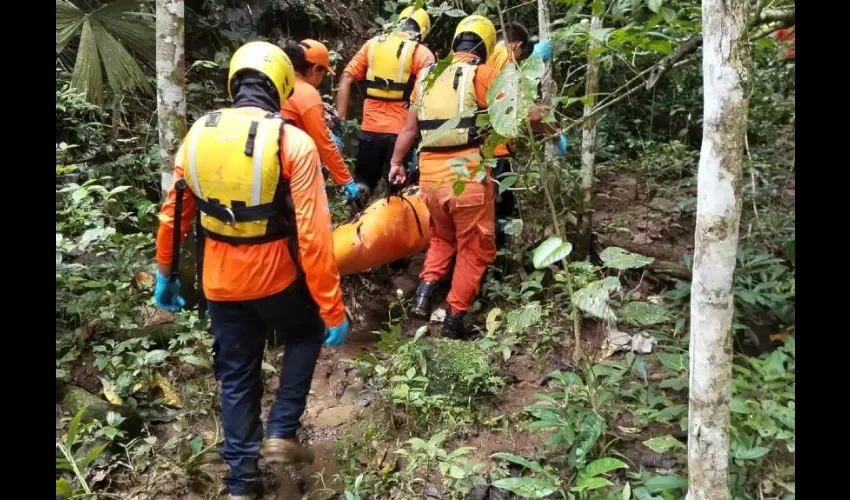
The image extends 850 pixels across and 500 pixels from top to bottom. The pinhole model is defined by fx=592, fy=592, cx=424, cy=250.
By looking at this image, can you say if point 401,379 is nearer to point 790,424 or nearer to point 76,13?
point 790,424

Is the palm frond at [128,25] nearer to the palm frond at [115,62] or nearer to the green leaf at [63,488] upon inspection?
the palm frond at [115,62]

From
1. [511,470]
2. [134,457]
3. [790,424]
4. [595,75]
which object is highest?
[595,75]

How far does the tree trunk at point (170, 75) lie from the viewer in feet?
13.1

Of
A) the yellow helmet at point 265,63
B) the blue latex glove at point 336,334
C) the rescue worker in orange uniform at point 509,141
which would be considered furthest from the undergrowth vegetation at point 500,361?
the yellow helmet at point 265,63

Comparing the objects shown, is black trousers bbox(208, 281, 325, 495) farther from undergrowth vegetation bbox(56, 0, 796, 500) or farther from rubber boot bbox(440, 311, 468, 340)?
rubber boot bbox(440, 311, 468, 340)

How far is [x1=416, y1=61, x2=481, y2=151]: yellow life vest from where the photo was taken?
4.09 m

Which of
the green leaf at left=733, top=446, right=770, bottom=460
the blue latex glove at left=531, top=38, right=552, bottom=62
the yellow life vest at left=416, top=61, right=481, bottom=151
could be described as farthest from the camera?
the yellow life vest at left=416, top=61, right=481, bottom=151

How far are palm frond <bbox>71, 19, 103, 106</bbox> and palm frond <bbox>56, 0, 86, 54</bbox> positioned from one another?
0.07 metres

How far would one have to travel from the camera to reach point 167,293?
332cm

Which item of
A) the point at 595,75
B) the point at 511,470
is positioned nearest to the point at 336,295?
the point at 511,470

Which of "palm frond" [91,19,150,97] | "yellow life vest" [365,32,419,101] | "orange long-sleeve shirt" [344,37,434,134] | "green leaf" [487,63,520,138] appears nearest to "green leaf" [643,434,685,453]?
"green leaf" [487,63,520,138]

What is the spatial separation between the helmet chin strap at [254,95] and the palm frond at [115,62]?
2308mm
